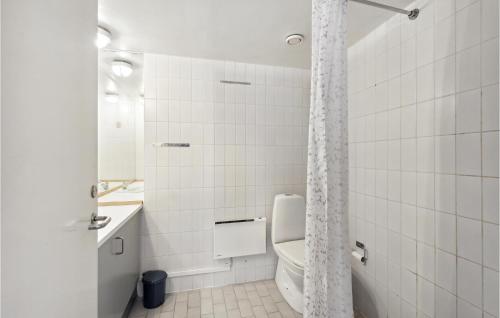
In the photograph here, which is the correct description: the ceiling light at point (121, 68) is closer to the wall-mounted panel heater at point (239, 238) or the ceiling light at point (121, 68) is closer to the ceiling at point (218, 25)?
the ceiling at point (218, 25)

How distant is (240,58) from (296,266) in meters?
1.90

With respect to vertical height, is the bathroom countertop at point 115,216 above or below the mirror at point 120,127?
below

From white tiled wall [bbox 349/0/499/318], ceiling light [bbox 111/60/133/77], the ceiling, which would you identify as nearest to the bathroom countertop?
ceiling light [bbox 111/60/133/77]

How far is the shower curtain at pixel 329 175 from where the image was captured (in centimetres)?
91

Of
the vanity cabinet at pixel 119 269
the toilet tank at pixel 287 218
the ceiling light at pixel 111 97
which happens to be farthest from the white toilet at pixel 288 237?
the ceiling light at pixel 111 97

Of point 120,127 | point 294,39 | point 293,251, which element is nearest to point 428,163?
point 293,251

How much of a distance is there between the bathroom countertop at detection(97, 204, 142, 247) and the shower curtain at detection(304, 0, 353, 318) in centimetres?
108

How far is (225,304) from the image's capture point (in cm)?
Result: 181

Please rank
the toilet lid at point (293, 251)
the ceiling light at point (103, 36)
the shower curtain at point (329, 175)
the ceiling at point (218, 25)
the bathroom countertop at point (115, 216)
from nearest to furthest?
the shower curtain at point (329, 175)
the bathroom countertop at point (115, 216)
the ceiling at point (218, 25)
the ceiling light at point (103, 36)
the toilet lid at point (293, 251)

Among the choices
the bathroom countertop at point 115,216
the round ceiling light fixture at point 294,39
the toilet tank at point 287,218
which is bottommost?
the toilet tank at point 287,218

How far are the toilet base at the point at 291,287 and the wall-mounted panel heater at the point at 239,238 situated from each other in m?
0.30

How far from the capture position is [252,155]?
2146 millimetres

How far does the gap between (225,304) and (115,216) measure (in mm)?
1175

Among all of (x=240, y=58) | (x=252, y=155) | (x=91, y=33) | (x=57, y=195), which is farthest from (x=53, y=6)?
(x=252, y=155)
